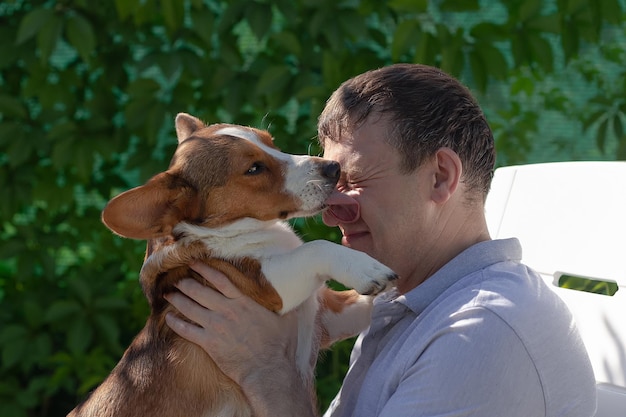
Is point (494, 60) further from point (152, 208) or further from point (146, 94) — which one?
point (152, 208)

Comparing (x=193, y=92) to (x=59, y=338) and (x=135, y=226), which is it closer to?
(x=59, y=338)

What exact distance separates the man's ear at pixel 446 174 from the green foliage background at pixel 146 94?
1458 mm

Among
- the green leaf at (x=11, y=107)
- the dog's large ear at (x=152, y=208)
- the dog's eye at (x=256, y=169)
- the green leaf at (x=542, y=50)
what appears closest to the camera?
the dog's large ear at (x=152, y=208)

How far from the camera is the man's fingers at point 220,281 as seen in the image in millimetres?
2293

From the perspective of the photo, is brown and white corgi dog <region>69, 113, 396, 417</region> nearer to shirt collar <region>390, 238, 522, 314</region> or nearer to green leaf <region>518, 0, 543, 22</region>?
shirt collar <region>390, 238, 522, 314</region>

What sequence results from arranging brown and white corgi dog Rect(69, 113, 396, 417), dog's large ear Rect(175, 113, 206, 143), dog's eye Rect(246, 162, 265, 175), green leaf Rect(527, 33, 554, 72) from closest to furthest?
brown and white corgi dog Rect(69, 113, 396, 417)
dog's eye Rect(246, 162, 265, 175)
dog's large ear Rect(175, 113, 206, 143)
green leaf Rect(527, 33, 554, 72)

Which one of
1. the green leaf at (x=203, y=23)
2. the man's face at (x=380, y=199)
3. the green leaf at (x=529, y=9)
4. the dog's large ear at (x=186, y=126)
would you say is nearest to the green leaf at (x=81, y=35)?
the green leaf at (x=203, y=23)

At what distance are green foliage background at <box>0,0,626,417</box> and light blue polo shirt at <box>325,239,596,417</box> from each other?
162 centimetres

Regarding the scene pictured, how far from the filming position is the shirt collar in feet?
6.63

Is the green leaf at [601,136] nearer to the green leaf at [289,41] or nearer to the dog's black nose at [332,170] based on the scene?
the green leaf at [289,41]

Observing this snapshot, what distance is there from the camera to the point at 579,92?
4.75 meters

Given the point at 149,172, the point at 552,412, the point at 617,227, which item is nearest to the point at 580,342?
the point at 552,412

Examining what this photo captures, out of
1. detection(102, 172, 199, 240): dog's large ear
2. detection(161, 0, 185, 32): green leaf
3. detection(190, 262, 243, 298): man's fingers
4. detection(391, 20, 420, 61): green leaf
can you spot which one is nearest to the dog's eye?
detection(102, 172, 199, 240): dog's large ear

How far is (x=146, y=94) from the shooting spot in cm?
383
